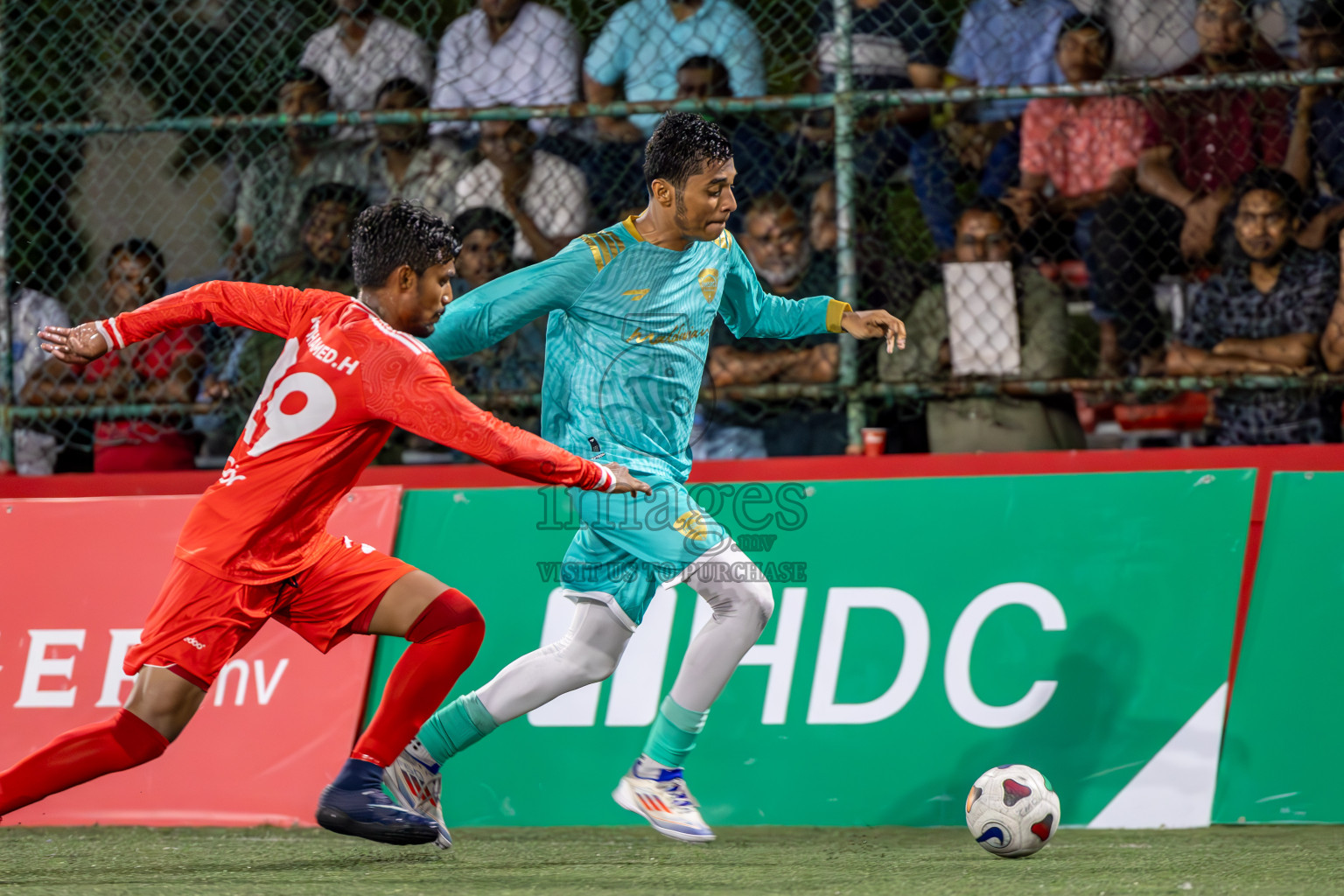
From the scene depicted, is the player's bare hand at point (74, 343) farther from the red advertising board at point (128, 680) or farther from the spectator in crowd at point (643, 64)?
the spectator in crowd at point (643, 64)

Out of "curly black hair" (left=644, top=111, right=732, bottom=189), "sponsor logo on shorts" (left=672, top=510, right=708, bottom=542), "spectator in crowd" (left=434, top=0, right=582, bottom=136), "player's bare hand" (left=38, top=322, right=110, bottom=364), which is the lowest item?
"sponsor logo on shorts" (left=672, top=510, right=708, bottom=542)

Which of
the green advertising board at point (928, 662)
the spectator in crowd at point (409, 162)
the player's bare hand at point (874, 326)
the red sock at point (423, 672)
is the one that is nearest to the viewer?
the red sock at point (423, 672)

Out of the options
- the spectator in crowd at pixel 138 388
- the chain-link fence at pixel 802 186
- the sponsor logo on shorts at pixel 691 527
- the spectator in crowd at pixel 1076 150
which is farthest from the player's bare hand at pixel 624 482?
the spectator in crowd at pixel 138 388

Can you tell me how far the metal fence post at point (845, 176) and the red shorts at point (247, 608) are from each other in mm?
2136

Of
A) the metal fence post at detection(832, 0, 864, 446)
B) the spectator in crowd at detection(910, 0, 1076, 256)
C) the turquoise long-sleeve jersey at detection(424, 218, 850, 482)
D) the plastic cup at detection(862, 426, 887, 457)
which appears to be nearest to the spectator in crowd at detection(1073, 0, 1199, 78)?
the spectator in crowd at detection(910, 0, 1076, 256)

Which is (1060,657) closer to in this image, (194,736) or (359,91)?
(194,736)

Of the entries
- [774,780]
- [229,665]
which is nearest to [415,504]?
[229,665]

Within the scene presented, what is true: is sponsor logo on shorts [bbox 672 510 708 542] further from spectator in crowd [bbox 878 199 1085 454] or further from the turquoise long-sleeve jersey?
spectator in crowd [bbox 878 199 1085 454]

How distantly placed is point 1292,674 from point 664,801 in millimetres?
2096

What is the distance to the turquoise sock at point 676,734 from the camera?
4.11m

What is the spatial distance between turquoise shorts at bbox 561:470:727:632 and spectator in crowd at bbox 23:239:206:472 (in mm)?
2481

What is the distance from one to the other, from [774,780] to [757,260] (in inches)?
87.8

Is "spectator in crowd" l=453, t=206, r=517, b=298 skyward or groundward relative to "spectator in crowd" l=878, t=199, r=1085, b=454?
skyward

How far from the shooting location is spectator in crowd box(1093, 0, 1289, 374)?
5.62 metres
